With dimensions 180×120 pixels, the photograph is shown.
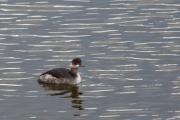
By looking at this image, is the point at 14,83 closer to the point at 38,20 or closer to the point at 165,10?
the point at 38,20

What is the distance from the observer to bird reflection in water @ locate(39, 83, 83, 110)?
37197 millimetres

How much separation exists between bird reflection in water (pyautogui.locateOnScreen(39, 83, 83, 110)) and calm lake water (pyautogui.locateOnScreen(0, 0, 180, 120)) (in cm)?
4

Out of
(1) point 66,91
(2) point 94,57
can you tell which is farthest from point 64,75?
(2) point 94,57

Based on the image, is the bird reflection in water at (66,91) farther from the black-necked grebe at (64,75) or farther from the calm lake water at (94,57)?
the black-necked grebe at (64,75)

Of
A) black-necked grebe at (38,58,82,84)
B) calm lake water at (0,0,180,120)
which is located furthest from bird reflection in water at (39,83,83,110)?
black-necked grebe at (38,58,82,84)

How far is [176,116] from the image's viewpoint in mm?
34406

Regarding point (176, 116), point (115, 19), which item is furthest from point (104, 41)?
point (176, 116)

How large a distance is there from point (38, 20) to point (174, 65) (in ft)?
29.4

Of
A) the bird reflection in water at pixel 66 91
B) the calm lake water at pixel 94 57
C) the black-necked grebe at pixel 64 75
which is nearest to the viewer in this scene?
the calm lake water at pixel 94 57

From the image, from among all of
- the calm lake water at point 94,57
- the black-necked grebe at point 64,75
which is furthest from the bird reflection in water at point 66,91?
the black-necked grebe at point 64,75

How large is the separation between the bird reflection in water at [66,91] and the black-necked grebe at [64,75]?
0.65ft

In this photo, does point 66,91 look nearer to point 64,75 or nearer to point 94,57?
point 64,75

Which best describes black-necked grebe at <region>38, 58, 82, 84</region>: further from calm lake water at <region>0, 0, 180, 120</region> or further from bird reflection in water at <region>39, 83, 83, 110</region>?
calm lake water at <region>0, 0, 180, 120</region>

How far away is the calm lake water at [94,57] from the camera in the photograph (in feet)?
117
